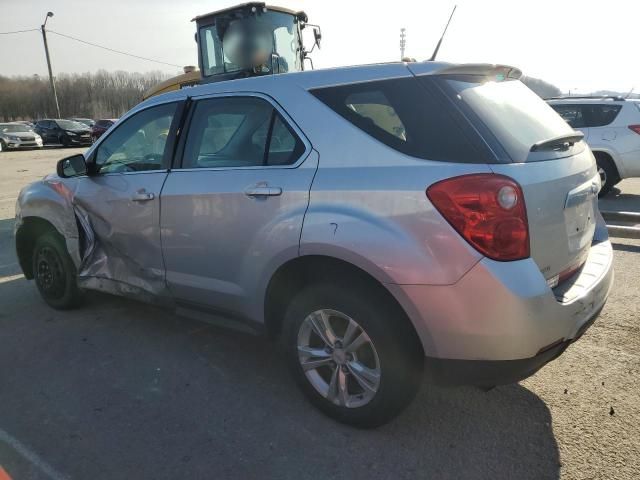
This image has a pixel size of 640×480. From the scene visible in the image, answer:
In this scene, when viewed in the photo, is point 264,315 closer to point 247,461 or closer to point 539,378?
point 247,461

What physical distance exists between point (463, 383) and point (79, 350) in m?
2.72

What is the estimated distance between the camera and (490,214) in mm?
2129

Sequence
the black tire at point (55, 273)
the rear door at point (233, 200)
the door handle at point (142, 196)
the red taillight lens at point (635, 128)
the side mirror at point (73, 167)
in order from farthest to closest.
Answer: the red taillight lens at point (635, 128) → the black tire at point (55, 273) → the side mirror at point (73, 167) → the door handle at point (142, 196) → the rear door at point (233, 200)

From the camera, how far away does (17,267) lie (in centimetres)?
587

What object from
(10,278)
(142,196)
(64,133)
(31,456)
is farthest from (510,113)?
(64,133)

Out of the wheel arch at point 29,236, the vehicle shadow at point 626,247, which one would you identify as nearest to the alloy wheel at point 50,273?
the wheel arch at point 29,236

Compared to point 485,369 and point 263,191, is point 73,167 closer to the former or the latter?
point 263,191

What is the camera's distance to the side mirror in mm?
3930

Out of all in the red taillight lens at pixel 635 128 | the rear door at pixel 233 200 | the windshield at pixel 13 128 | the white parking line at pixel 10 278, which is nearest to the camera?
the rear door at pixel 233 200

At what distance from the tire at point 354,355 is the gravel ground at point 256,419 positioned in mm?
156

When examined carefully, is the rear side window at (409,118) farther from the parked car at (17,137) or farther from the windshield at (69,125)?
the windshield at (69,125)

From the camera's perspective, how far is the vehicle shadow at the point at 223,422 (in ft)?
7.87

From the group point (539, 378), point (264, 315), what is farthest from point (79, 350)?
point (539, 378)

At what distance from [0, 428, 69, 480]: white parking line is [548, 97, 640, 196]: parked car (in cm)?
927
